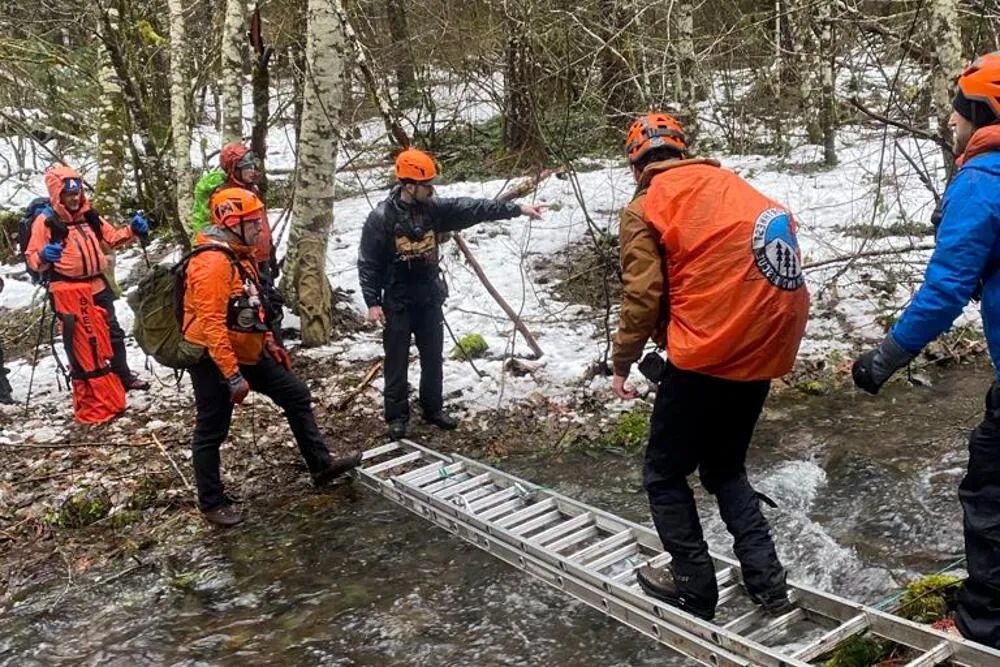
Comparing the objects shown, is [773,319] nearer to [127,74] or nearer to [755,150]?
[127,74]

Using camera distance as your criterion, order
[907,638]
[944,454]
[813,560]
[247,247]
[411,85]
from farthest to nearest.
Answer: [411,85] → [944,454] → [247,247] → [813,560] → [907,638]

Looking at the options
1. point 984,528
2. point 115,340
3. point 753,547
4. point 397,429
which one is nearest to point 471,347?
point 397,429

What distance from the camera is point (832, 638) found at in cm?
376

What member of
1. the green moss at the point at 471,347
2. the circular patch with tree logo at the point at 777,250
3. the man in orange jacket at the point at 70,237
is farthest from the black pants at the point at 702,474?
the man in orange jacket at the point at 70,237

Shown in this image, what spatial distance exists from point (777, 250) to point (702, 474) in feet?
4.11

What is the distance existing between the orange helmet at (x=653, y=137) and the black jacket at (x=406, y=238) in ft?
9.00

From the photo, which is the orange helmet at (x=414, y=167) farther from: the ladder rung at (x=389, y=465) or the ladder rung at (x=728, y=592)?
the ladder rung at (x=728, y=592)

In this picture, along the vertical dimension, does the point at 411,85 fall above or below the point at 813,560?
above

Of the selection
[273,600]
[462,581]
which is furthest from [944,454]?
[273,600]

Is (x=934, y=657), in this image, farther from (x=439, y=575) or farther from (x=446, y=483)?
(x=446, y=483)

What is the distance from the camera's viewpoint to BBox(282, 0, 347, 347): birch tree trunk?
877 cm

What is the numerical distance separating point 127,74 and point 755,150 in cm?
1004

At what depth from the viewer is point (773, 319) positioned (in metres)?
3.84

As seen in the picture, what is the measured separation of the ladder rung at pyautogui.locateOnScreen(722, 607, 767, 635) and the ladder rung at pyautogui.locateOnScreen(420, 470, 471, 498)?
256 centimetres
